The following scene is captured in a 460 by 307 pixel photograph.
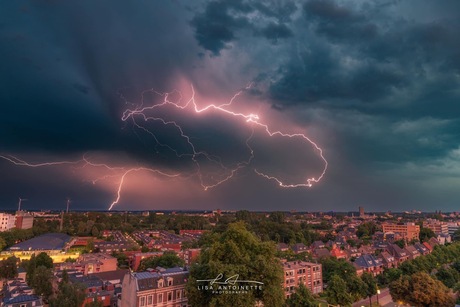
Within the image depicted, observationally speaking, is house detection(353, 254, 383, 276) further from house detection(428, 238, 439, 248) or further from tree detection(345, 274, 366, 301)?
house detection(428, 238, 439, 248)

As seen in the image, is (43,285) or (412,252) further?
(412,252)

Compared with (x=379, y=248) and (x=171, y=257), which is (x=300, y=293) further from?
(x=379, y=248)

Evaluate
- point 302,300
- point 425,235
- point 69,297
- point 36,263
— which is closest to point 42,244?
point 36,263

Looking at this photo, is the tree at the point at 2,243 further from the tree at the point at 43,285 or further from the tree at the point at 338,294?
the tree at the point at 338,294

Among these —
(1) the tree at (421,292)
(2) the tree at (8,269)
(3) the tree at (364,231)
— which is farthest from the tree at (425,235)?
(2) the tree at (8,269)

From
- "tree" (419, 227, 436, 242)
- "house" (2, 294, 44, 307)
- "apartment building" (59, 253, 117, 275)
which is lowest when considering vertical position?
"apartment building" (59, 253, 117, 275)

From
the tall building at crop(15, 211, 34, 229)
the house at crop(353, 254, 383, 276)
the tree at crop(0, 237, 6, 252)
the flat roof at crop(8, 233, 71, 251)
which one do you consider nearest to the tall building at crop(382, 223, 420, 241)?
the house at crop(353, 254, 383, 276)

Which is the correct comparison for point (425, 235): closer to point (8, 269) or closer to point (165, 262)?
point (165, 262)
